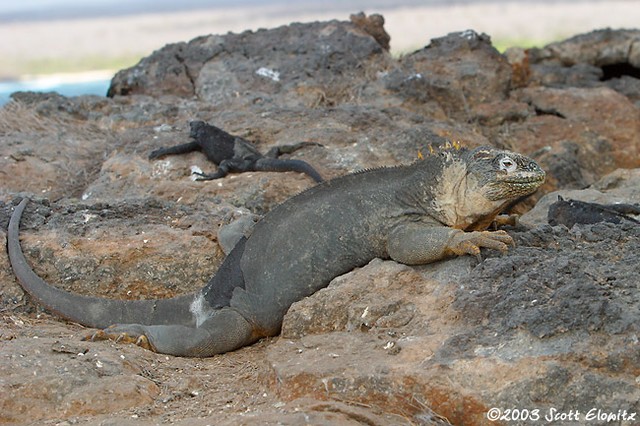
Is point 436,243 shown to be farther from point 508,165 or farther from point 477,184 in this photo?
point 508,165

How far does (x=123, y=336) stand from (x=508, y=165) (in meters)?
1.97

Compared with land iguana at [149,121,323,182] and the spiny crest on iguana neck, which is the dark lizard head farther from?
land iguana at [149,121,323,182]

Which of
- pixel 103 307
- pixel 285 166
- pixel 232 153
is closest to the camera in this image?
pixel 103 307

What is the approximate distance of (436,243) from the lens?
3.89 metres

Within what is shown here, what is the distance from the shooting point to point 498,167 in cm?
406

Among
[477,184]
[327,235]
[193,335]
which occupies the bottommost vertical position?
[193,335]

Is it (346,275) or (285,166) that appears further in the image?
(285,166)

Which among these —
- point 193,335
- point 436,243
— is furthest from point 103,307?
point 436,243

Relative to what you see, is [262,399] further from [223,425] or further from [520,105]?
[520,105]

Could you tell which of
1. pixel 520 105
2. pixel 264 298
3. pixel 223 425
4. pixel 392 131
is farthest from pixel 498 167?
pixel 520 105

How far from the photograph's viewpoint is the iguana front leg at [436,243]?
3.80m

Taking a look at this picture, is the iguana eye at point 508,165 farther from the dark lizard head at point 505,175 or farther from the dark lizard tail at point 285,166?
the dark lizard tail at point 285,166

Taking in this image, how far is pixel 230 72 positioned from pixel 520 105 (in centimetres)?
280
